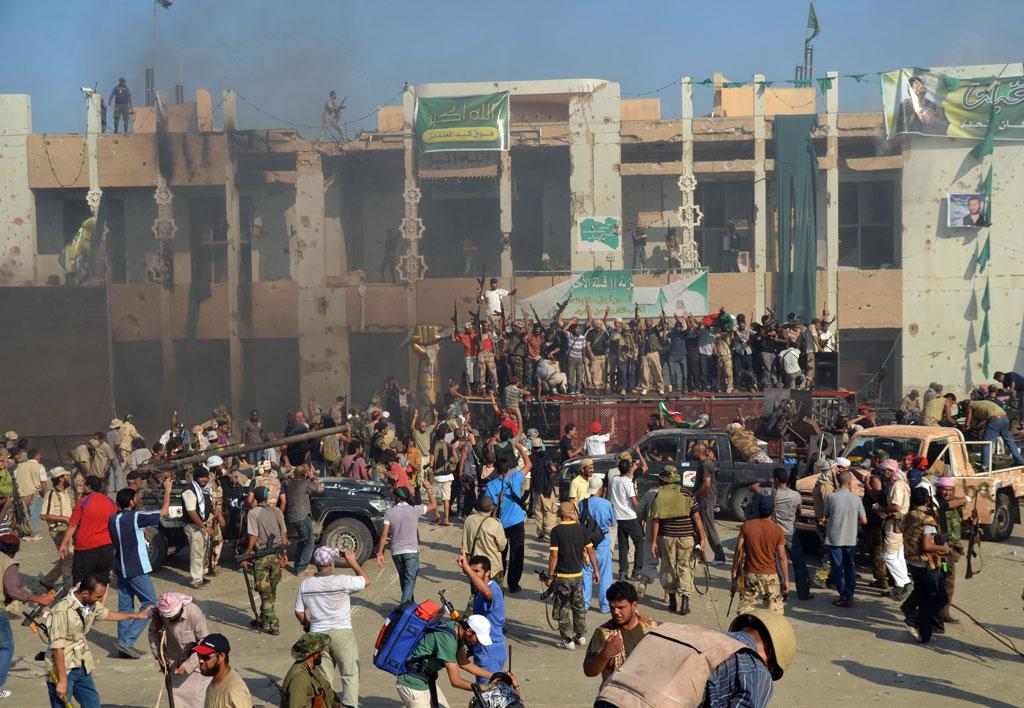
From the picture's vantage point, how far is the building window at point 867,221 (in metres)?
32.5

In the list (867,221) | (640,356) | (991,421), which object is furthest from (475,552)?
(867,221)

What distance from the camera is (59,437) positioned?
93.2 feet

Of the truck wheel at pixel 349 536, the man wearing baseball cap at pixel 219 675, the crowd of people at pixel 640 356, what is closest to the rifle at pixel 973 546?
the truck wheel at pixel 349 536

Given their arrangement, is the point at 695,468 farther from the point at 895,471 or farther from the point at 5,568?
the point at 5,568

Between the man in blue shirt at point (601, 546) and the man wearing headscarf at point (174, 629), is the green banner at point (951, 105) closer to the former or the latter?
the man in blue shirt at point (601, 546)

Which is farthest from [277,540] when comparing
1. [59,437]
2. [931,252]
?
[931,252]

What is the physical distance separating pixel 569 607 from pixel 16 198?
88.7ft

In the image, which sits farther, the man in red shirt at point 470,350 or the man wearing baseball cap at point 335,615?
the man in red shirt at point 470,350

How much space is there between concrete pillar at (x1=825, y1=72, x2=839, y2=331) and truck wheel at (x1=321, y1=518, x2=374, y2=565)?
20020mm

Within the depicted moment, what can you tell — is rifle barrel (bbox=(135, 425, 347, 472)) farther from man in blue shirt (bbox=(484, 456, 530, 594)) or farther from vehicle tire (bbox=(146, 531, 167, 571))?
man in blue shirt (bbox=(484, 456, 530, 594))

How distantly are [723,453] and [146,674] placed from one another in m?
9.21

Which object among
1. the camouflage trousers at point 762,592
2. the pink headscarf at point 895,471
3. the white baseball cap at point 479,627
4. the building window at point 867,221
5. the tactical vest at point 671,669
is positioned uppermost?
the building window at point 867,221

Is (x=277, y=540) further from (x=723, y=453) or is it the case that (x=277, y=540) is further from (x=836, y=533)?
(x=723, y=453)

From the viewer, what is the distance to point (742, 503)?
16672mm
